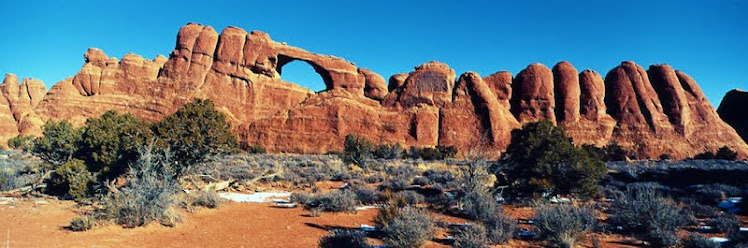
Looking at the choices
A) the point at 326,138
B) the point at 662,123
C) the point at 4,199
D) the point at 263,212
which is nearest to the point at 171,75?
the point at 326,138

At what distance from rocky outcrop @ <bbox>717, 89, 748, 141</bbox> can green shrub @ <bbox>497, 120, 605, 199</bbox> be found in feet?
211

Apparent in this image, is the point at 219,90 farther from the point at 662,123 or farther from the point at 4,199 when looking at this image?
the point at 662,123

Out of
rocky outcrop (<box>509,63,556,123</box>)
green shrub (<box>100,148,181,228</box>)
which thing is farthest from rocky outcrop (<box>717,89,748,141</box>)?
green shrub (<box>100,148,181,228</box>)

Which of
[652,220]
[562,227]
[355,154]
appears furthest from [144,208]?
[355,154]

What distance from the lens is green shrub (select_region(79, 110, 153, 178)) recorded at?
11.1 metres

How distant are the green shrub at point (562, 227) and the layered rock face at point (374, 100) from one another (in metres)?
42.2

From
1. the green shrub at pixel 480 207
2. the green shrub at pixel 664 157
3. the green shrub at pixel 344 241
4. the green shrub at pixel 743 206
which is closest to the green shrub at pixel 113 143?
the green shrub at pixel 344 241

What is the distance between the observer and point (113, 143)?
11.2 meters

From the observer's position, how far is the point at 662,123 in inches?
1951

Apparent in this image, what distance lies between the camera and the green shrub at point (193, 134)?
11.2 m

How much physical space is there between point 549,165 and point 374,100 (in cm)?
4474

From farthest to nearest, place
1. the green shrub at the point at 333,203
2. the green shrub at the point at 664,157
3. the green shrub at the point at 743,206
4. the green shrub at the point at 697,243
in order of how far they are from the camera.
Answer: the green shrub at the point at 664,157
the green shrub at the point at 333,203
the green shrub at the point at 743,206
the green shrub at the point at 697,243

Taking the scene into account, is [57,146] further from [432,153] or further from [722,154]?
[722,154]

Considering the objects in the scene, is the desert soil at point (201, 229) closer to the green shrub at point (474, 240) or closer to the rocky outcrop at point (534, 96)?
the green shrub at point (474, 240)
